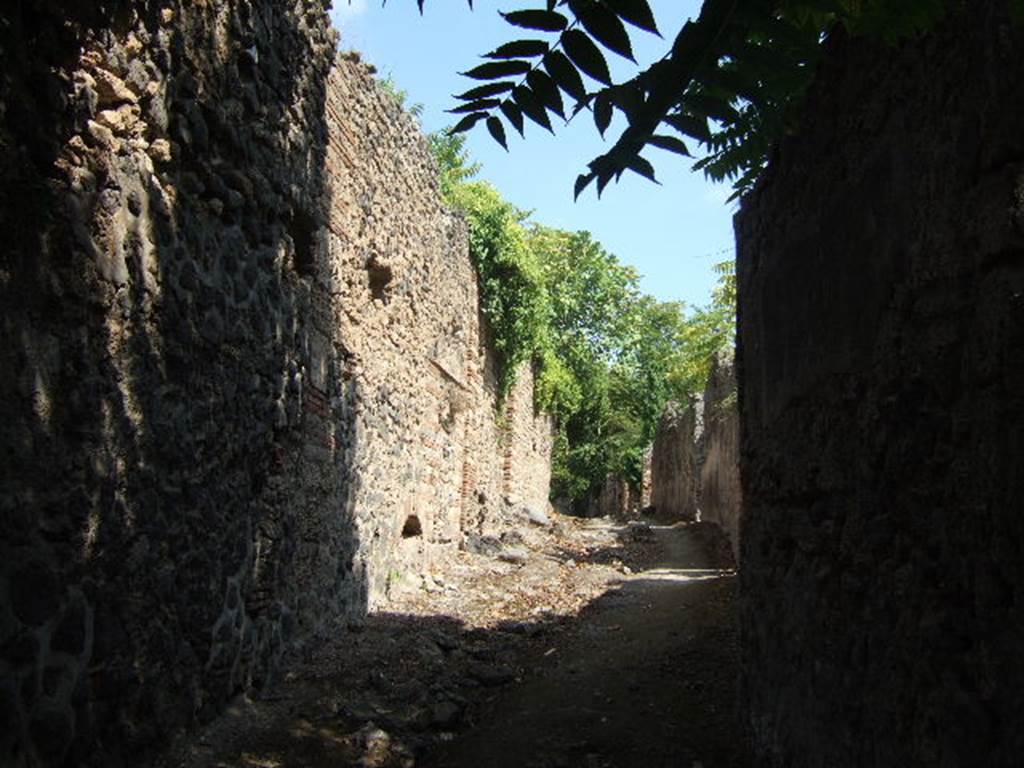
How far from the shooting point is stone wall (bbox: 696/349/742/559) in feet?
38.9

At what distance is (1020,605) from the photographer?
5.43ft

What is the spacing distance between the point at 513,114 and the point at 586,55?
17cm

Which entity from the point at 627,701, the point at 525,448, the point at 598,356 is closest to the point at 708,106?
the point at 627,701

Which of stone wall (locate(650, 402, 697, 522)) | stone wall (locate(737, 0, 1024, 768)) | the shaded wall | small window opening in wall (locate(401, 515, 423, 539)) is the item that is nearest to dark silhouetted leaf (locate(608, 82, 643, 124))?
stone wall (locate(737, 0, 1024, 768))

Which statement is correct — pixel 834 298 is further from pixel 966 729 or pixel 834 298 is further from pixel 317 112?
pixel 317 112

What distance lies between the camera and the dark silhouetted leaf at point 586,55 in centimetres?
127

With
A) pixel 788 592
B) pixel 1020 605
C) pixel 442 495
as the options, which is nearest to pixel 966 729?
pixel 1020 605

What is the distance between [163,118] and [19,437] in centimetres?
176

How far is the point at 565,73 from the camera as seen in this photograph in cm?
131

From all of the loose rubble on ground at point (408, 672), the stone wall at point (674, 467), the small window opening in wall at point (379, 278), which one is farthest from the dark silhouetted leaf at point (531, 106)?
the stone wall at point (674, 467)

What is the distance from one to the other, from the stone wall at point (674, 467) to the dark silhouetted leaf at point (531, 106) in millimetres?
17749

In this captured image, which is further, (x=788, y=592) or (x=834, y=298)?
(x=788, y=592)

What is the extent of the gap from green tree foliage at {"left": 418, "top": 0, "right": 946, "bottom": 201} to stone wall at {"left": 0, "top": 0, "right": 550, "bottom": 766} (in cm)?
231

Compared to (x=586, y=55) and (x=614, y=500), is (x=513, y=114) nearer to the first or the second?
(x=586, y=55)
